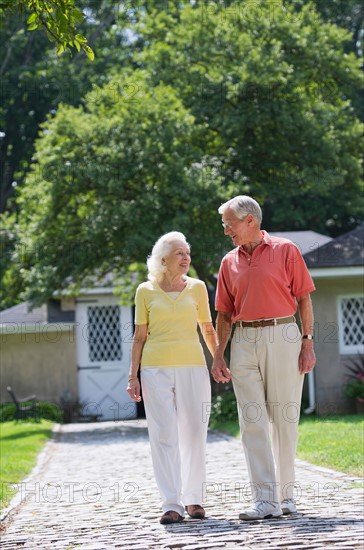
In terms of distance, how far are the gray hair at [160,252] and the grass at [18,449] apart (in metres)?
2.72

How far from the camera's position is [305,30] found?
23641mm

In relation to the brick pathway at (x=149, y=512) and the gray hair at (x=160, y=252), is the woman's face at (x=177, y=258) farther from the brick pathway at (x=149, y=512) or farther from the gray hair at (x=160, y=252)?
the brick pathway at (x=149, y=512)

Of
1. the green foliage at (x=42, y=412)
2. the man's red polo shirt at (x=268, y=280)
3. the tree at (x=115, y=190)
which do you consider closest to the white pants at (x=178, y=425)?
the man's red polo shirt at (x=268, y=280)

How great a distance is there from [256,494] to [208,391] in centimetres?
85

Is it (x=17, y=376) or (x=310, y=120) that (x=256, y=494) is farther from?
(x=17, y=376)

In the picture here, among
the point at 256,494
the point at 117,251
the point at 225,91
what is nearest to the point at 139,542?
the point at 256,494

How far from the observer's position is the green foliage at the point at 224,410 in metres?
20.0

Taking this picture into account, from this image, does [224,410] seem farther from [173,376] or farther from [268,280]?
[268,280]

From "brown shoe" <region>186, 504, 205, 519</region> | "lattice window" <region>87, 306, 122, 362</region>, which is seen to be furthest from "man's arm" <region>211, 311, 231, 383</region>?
"lattice window" <region>87, 306, 122, 362</region>

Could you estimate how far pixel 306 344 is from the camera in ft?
24.6

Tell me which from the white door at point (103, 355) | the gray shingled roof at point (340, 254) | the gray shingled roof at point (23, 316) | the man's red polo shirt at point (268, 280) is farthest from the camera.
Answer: the gray shingled roof at point (23, 316)

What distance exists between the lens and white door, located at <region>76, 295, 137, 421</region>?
87.7 ft

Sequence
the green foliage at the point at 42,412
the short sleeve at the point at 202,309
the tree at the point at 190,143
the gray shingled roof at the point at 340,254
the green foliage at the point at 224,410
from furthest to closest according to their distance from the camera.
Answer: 1. the green foliage at the point at 42,412
2. the gray shingled roof at the point at 340,254
3. the tree at the point at 190,143
4. the green foliage at the point at 224,410
5. the short sleeve at the point at 202,309

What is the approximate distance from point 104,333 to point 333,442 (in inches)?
573
